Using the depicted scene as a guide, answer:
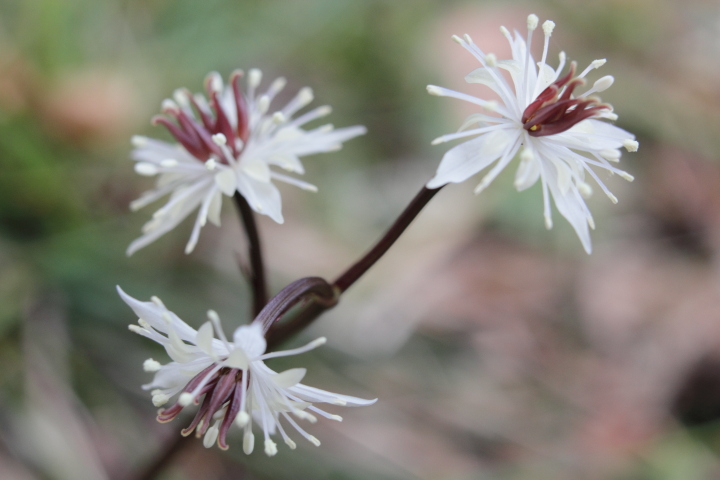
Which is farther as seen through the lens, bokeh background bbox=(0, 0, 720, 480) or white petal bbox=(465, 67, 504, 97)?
bokeh background bbox=(0, 0, 720, 480)

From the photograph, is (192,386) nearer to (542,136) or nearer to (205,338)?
(205,338)

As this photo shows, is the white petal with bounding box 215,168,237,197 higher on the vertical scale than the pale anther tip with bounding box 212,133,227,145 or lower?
lower

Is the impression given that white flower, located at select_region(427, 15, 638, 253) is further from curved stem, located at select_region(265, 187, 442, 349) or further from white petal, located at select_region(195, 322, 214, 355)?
white petal, located at select_region(195, 322, 214, 355)

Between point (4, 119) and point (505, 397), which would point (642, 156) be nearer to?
point (505, 397)

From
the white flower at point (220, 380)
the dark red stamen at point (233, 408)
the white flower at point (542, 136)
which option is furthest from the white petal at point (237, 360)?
the white flower at point (542, 136)

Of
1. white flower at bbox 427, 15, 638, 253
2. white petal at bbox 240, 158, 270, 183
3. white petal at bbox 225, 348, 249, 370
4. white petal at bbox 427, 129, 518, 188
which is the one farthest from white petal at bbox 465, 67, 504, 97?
white petal at bbox 225, 348, 249, 370

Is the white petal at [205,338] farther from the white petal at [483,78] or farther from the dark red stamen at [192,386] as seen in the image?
the white petal at [483,78]

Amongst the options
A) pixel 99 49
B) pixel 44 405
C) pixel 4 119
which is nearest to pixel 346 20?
pixel 99 49
